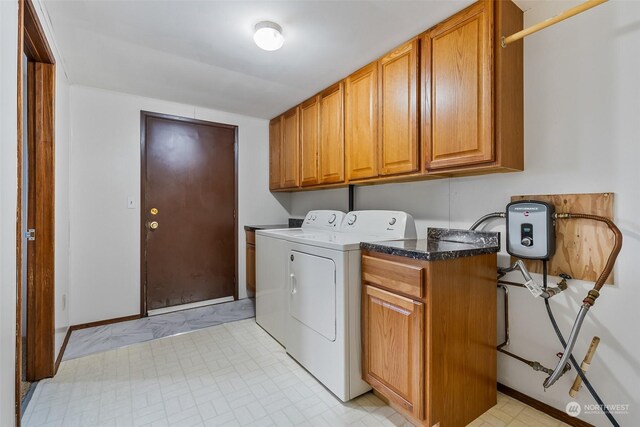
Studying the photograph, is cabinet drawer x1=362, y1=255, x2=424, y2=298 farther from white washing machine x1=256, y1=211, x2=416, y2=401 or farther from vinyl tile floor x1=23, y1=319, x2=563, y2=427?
vinyl tile floor x1=23, y1=319, x2=563, y2=427

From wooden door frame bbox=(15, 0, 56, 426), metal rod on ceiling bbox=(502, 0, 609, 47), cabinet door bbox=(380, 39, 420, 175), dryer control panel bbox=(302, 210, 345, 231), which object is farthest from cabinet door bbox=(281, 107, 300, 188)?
metal rod on ceiling bbox=(502, 0, 609, 47)

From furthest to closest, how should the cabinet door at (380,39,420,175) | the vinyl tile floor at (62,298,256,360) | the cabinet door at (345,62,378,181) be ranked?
the vinyl tile floor at (62,298,256,360), the cabinet door at (345,62,378,181), the cabinet door at (380,39,420,175)

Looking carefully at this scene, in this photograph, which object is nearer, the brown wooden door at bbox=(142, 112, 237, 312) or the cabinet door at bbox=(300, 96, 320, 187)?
the cabinet door at bbox=(300, 96, 320, 187)

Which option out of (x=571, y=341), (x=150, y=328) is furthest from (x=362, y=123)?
(x=150, y=328)

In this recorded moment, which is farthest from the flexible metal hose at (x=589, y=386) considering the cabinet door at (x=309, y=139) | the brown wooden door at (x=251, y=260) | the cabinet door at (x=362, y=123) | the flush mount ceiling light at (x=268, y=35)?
the brown wooden door at (x=251, y=260)

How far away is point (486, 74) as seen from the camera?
150 centimetres

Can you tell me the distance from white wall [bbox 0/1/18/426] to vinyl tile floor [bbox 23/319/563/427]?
478mm

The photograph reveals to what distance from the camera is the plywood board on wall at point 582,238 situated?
1.38 metres

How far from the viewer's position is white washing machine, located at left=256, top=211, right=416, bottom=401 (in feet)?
5.44

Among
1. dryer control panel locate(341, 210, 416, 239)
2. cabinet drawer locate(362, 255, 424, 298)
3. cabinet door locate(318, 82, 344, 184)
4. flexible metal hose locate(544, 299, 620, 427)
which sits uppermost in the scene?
cabinet door locate(318, 82, 344, 184)

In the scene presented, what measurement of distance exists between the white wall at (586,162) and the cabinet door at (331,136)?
3.57 ft

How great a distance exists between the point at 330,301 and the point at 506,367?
1.08 metres

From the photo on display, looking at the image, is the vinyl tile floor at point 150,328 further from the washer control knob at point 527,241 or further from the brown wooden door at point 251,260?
the washer control knob at point 527,241

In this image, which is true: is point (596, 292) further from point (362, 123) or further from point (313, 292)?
point (362, 123)
